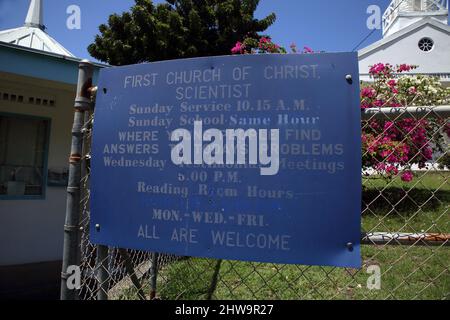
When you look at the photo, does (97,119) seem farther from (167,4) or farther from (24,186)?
(167,4)

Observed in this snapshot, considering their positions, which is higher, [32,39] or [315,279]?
[32,39]

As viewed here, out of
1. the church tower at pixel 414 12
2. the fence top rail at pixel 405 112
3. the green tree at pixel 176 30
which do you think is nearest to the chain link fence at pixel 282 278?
the fence top rail at pixel 405 112

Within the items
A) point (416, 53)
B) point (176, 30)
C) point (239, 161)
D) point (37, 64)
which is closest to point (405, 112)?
point (239, 161)

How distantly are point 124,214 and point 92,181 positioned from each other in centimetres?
28

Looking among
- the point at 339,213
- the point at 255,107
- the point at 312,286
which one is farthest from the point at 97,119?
the point at 312,286

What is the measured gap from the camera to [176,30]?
14.3 metres

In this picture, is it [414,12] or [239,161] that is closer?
[239,161]

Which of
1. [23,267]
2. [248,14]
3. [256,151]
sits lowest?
[23,267]

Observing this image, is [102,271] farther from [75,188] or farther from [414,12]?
[414,12]

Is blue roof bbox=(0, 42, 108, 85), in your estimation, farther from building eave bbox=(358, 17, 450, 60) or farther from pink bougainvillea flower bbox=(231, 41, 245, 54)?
building eave bbox=(358, 17, 450, 60)

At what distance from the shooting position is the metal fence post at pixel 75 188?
206 cm

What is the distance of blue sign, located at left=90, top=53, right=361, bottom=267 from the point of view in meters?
1.67

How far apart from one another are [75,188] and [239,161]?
953 mm

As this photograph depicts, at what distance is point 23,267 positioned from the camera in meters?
5.70
